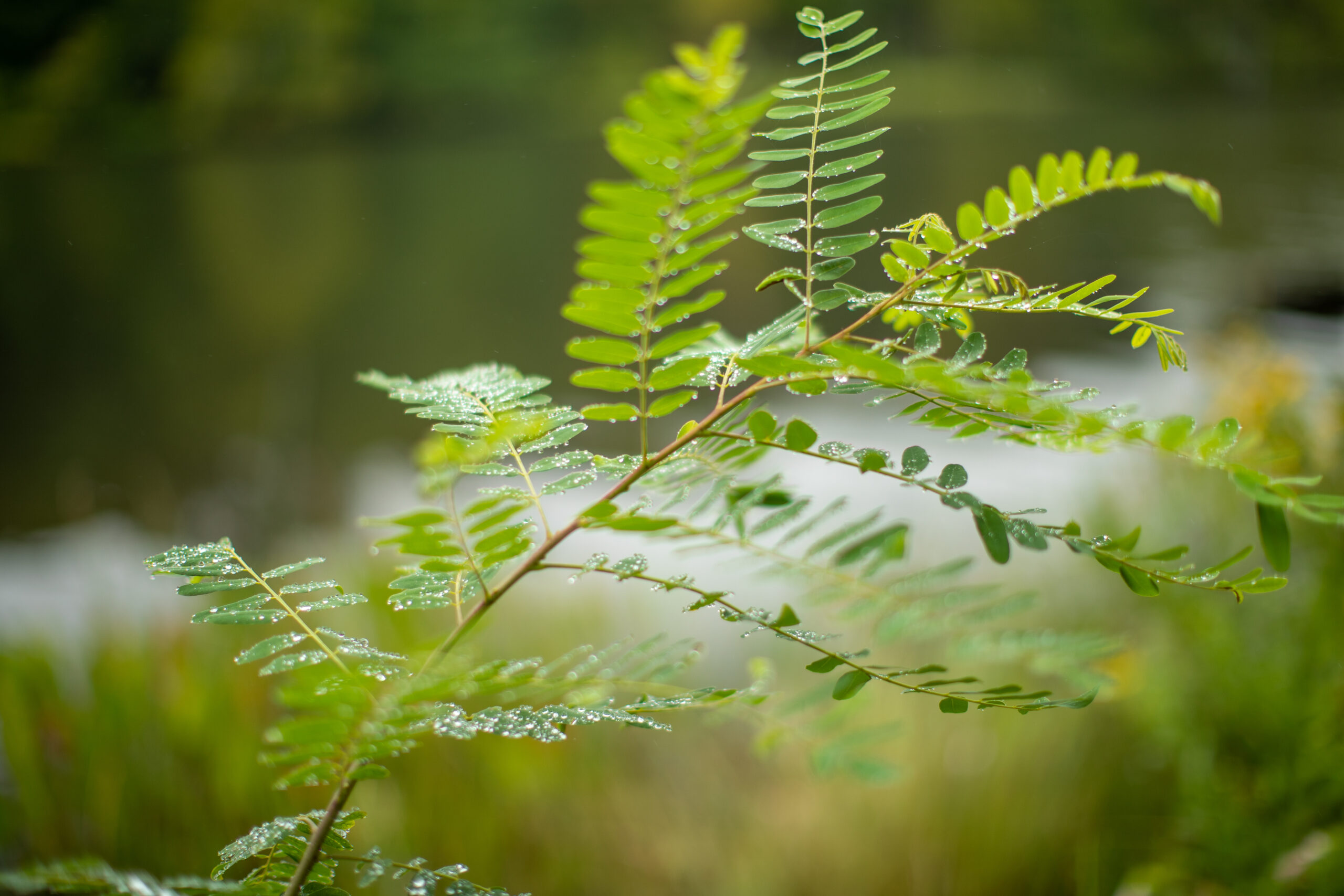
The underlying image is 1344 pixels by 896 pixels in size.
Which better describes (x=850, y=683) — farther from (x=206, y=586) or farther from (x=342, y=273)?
(x=342, y=273)

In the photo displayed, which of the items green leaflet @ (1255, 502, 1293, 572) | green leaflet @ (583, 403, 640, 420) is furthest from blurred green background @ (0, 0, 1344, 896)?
green leaflet @ (583, 403, 640, 420)

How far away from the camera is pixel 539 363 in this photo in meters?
3.02

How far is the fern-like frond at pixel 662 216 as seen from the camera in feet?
0.41

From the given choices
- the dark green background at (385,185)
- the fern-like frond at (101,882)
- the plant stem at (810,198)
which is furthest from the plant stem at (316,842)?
the dark green background at (385,185)

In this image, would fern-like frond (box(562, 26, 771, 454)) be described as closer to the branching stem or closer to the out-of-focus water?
the branching stem

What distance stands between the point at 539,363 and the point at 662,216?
9.61ft

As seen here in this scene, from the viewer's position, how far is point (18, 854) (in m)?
0.79

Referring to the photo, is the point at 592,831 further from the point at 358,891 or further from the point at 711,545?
the point at 711,545

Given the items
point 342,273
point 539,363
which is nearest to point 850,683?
point 539,363

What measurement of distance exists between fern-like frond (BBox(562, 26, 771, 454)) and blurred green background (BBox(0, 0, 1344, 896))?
0.10 m

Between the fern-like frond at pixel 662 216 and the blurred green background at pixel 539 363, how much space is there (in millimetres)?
104

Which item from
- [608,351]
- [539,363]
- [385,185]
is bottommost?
[539,363]

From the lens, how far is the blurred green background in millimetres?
782

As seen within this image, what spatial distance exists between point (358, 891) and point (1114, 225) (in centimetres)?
292
